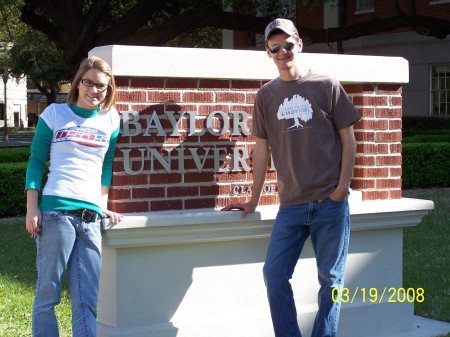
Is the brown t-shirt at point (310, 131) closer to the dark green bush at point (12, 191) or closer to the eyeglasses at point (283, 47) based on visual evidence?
the eyeglasses at point (283, 47)

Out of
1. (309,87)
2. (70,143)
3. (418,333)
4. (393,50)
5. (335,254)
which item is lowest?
(418,333)

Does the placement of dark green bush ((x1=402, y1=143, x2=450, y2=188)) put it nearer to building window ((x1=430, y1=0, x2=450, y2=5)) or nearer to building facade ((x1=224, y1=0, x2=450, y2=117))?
building facade ((x1=224, y1=0, x2=450, y2=117))

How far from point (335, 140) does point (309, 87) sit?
345 mm

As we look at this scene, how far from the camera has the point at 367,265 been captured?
588cm

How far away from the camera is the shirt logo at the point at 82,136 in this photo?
4.43 m

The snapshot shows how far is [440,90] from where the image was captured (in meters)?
25.1

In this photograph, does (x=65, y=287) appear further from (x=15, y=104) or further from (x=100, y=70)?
(x=15, y=104)

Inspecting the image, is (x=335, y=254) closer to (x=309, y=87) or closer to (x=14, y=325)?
(x=309, y=87)

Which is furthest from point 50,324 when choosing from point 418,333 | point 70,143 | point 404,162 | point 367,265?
point 404,162

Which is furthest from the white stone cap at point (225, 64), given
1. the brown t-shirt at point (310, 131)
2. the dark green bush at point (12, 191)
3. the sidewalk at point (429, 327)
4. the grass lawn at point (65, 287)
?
the dark green bush at point (12, 191)

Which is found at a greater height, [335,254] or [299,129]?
[299,129]

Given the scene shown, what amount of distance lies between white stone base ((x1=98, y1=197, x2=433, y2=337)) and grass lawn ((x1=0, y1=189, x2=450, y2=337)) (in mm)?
808

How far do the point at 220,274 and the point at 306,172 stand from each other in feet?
3.34

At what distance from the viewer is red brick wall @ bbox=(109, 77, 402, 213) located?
5082mm
